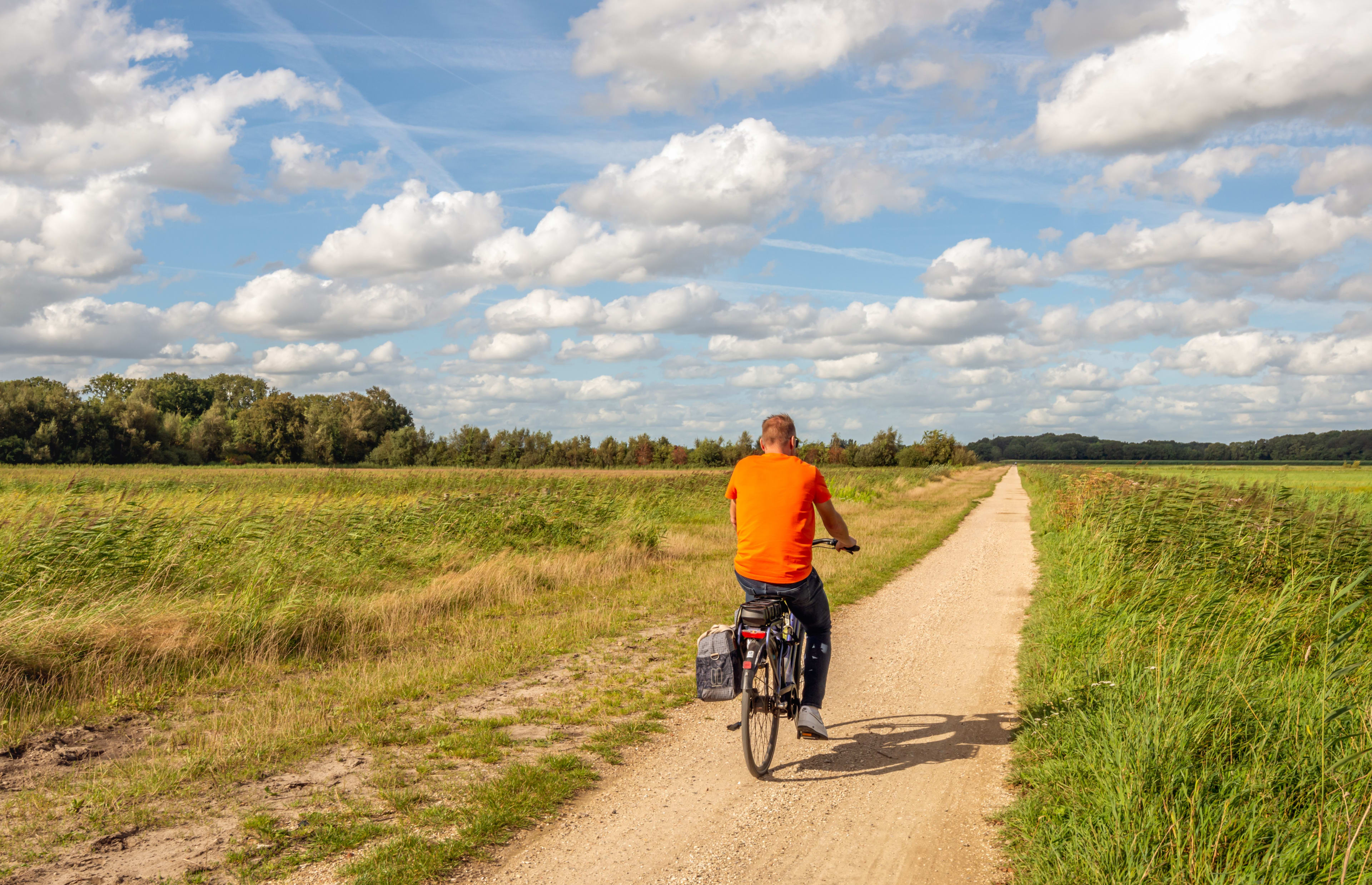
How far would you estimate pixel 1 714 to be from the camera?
247 inches

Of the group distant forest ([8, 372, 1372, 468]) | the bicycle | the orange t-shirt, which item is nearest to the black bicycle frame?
the bicycle

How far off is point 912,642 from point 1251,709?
14.4ft

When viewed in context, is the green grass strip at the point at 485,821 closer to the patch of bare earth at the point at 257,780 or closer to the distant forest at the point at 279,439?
the patch of bare earth at the point at 257,780

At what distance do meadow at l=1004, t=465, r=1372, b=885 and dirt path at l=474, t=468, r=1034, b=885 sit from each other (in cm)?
34

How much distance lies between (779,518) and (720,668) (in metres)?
1.09

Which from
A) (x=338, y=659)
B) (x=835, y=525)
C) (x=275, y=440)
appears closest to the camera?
(x=835, y=525)

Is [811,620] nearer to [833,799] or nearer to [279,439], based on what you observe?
[833,799]

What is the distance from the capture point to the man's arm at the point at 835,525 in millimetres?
5379

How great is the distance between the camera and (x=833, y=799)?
4.88 meters

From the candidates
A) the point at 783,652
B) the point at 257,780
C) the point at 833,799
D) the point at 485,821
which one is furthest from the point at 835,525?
the point at 257,780

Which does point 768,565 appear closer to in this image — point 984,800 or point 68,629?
point 984,800

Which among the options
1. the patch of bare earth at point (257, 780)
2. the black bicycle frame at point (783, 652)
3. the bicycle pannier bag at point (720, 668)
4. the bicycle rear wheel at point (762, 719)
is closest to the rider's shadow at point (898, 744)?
the bicycle rear wheel at point (762, 719)

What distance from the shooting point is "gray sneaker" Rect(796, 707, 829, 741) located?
535 cm

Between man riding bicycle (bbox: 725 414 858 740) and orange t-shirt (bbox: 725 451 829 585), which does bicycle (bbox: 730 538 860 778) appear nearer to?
man riding bicycle (bbox: 725 414 858 740)
